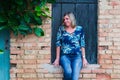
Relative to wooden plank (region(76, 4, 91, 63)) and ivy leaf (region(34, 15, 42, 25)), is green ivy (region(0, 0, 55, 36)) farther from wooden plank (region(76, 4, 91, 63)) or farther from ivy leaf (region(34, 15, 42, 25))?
wooden plank (region(76, 4, 91, 63))

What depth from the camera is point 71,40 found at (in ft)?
20.7

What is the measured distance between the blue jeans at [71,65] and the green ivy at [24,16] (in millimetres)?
547

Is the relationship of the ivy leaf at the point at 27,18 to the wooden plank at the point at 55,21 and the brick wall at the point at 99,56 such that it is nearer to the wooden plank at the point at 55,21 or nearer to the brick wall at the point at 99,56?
the brick wall at the point at 99,56

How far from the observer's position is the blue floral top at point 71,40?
6301 millimetres

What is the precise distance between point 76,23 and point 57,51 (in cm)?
55

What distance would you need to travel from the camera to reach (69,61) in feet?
20.5

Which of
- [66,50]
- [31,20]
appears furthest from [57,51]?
[31,20]

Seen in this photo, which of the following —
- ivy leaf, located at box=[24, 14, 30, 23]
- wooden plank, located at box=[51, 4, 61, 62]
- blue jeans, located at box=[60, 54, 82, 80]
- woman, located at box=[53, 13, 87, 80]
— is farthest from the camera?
wooden plank, located at box=[51, 4, 61, 62]

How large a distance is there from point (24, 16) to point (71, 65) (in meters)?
1.05

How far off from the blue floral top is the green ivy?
0.31 m

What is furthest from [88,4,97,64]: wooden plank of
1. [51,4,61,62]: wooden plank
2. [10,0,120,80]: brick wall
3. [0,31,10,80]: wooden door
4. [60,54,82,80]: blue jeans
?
[0,31,10,80]: wooden door

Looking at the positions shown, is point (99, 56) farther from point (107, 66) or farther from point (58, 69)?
point (58, 69)

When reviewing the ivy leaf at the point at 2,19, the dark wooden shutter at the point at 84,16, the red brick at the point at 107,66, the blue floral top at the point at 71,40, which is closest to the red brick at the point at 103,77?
the red brick at the point at 107,66

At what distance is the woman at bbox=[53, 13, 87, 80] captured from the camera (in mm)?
6242
